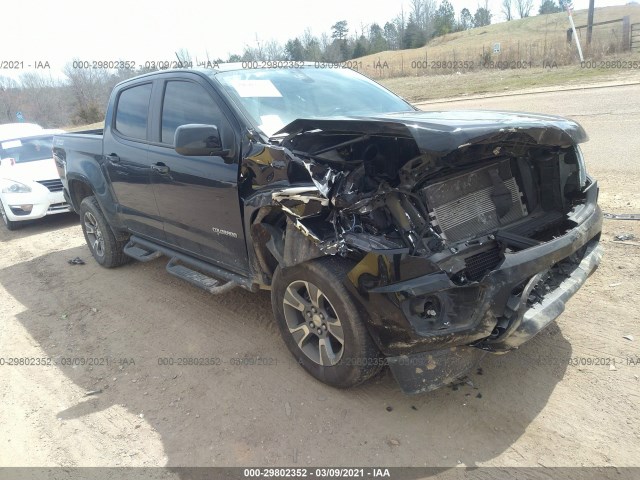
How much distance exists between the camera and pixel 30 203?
27.1ft

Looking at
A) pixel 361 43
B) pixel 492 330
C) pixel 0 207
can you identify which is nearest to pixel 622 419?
pixel 492 330

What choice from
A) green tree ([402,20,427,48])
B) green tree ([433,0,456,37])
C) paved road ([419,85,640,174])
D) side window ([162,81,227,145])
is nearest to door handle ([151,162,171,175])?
side window ([162,81,227,145])

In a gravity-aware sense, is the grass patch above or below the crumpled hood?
below

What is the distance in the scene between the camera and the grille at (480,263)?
8.84 ft

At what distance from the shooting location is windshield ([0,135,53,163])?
9242 mm

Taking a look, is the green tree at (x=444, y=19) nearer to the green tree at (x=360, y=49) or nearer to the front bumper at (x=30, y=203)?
the green tree at (x=360, y=49)

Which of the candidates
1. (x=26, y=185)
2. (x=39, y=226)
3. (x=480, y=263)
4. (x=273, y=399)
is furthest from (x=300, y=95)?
(x=39, y=226)

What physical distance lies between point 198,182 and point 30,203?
6.05 m

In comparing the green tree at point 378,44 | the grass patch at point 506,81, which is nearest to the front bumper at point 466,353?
the grass patch at point 506,81

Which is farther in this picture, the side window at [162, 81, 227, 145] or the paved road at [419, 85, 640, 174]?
the paved road at [419, 85, 640, 174]

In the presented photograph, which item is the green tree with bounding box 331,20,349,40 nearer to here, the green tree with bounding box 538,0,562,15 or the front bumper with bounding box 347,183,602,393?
the green tree with bounding box 538,0,562,15

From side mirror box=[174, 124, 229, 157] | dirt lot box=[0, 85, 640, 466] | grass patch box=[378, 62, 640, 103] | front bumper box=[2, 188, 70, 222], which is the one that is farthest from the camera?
grass patch box=[378, 62, 640, 103]

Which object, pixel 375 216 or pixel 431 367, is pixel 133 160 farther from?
pixel 431 367

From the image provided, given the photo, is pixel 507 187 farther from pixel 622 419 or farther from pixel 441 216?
pixel 622 419
